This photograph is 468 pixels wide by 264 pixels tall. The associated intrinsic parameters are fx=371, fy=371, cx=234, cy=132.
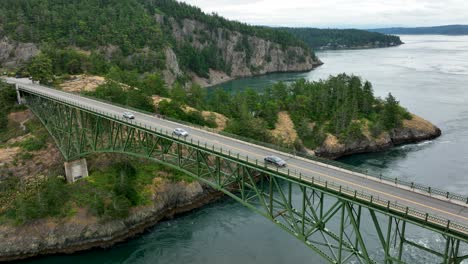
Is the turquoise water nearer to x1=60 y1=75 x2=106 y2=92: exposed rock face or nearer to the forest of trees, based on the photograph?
the forest of trees

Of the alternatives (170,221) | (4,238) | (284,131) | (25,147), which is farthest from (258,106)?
(4,238)

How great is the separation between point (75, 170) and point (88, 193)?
25.1 ft

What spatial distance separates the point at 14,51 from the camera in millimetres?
133500

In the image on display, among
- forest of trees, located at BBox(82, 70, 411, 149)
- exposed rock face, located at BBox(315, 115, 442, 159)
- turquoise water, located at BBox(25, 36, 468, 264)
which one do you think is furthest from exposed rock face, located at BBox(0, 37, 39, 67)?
exposed rock face, located at BBox(315, 115, 442, 159)

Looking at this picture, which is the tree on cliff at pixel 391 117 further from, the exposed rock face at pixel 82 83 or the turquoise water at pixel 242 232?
the exposed rock face at pixel 82 83

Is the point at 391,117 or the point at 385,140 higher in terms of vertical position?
the point at 391,117

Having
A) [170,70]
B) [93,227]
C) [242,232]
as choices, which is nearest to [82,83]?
[93,227]

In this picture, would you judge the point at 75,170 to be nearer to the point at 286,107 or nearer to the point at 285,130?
the point at 285,130

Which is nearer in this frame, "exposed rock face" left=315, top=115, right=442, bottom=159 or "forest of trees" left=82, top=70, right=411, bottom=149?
"forest of trees" left=82, top=70, right=411, bottom=149

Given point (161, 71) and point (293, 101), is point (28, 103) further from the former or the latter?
point (161, 71)

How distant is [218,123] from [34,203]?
1850 inches

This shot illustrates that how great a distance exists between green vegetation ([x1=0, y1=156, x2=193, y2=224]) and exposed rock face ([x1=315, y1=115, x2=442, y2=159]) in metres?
42.4

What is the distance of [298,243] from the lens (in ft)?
177

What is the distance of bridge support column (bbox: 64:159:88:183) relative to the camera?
219 feet
